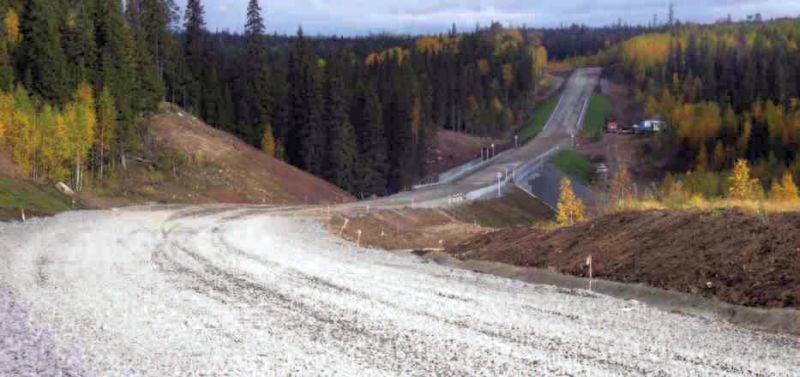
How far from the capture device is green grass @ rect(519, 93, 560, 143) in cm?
15300

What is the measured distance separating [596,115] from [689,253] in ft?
535

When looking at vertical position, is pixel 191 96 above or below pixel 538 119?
above

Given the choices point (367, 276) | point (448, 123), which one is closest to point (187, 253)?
point (367, 276)

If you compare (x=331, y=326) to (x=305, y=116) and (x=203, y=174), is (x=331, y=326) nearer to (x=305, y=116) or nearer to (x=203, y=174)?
(x=203, y=174)

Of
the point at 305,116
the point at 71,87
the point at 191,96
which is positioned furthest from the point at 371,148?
the point at 71,87

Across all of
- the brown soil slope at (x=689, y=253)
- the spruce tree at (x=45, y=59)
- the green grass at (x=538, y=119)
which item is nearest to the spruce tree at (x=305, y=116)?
the spruce tree at (x=45, y=59)

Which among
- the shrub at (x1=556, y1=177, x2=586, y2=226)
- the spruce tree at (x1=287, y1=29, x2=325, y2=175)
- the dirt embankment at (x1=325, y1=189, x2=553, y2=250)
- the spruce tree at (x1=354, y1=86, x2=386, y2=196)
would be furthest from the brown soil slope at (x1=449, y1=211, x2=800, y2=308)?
the spruce tree at (x1=354, y1=86, x2=386, y2=196)

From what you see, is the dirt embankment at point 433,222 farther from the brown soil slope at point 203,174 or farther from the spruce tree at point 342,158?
the spruce tree at point 342,158

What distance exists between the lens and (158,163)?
2581 inches

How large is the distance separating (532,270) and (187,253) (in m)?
10.1

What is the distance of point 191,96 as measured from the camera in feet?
286

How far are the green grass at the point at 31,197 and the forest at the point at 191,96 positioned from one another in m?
10.4

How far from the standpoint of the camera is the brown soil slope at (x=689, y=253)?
41.7ft

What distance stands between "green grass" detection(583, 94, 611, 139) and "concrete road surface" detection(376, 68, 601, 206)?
1.80m
